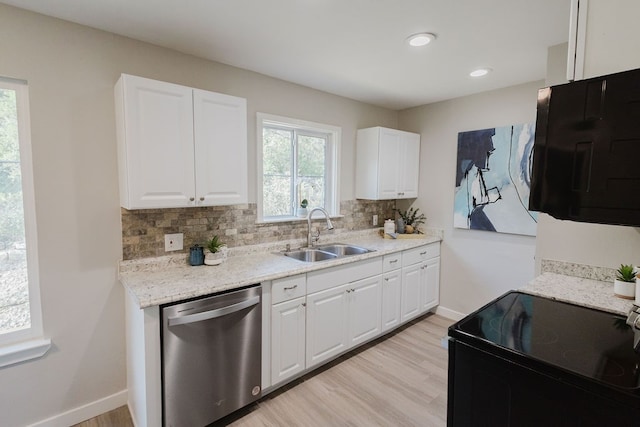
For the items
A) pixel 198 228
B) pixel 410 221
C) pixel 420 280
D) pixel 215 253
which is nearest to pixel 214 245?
pixel 215 253

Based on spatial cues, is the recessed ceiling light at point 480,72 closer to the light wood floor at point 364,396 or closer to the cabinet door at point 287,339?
the cabinet door at point 287,339

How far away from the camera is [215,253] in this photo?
226cm

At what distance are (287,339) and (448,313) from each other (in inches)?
Result: 86.5

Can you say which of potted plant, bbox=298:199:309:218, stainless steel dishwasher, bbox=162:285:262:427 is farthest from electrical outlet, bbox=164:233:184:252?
potted plant, bbox=298:199:309:218

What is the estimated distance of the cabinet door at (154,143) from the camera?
183 centimetres

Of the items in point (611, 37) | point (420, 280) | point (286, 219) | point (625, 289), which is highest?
point (611, 37)

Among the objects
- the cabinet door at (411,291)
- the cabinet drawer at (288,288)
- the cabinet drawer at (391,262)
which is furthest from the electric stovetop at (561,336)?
the cabinet door at (411,291)

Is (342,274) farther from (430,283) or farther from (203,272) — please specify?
(430,283)

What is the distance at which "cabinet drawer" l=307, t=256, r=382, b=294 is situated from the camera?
2350 millimetres

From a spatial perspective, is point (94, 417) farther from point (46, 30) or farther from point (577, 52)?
point (577, 52)

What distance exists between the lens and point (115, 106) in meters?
2.00

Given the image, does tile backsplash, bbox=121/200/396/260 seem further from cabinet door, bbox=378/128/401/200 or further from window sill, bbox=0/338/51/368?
cabinet door, bbox=378/128/401/200

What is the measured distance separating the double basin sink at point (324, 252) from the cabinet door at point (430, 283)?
838 millimetres

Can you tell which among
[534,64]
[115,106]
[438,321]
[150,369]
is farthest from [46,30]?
[438,321]
